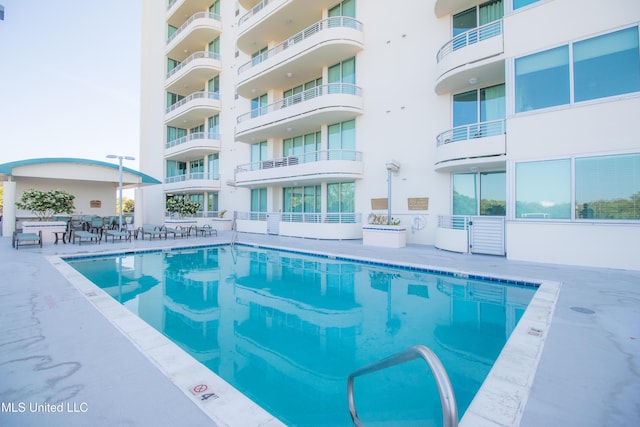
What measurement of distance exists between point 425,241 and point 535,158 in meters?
5.35

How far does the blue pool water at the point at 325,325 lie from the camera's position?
3166mm

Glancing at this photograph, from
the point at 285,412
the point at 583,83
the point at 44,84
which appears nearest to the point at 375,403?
the point at 285,412

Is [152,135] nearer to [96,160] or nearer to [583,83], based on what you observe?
[96,160]

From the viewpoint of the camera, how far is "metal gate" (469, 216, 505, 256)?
32.9 feet

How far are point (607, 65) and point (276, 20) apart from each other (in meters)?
15.7

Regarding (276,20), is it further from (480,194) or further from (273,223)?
(480,194)

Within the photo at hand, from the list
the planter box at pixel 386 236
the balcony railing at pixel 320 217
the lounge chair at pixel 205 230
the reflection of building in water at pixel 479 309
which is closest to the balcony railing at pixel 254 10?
the balcony railing at pixel 320 217

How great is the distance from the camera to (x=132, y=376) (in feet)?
9.36

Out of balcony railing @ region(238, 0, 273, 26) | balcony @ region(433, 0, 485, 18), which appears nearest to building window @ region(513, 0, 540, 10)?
balcony @ region(433, 0, 485, 18)

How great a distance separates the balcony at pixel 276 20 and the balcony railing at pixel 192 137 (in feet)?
24.2

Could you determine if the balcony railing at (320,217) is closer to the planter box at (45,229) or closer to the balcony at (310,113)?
the balcony at (310,113)

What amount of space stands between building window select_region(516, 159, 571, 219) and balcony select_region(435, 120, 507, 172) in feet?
3.13

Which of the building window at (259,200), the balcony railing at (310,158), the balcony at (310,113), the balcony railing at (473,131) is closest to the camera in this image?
the balcony railing at (473,131)

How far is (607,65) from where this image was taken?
786 cm
